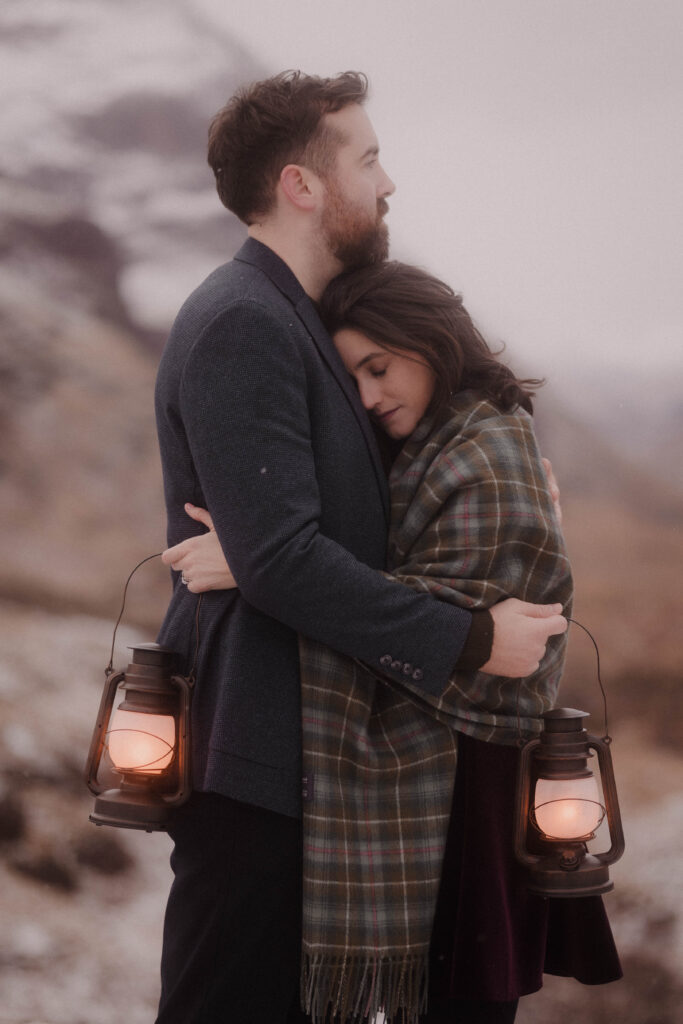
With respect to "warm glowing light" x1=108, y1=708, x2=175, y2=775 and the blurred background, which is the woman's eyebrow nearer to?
"warm glowing light" x1=108, y1=708, x2=175, y2=775

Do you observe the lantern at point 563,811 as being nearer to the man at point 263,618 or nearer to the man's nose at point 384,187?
the man at point 263,618

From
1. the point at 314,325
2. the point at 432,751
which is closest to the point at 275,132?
the point at 314,325

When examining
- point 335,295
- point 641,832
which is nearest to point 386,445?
point 335,295

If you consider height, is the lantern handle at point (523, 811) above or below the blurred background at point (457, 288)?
below

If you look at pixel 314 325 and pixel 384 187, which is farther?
pixel 384 187

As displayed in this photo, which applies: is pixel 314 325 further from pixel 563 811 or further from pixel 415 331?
pixel 563 811

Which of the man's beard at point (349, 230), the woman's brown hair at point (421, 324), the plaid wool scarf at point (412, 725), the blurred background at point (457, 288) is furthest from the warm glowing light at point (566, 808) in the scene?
the blurred background at point (457, 288)

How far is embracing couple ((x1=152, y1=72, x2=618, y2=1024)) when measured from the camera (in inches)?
56.6

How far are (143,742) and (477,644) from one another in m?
0.49

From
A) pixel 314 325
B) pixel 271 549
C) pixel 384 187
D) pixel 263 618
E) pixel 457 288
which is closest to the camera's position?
pixel 271 549

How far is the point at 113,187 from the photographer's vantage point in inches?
115

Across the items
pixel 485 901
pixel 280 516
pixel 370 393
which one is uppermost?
pixel 370 393

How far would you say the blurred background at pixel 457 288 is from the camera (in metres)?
2.77

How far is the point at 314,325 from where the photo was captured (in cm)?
162
